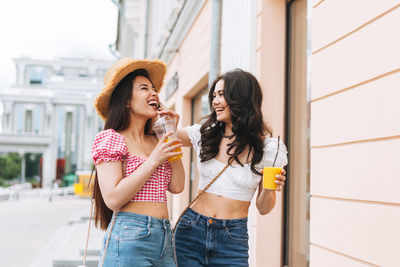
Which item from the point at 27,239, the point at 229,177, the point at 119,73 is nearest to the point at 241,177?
the point at 229,177

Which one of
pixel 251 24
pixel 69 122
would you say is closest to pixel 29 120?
pixel 69 122

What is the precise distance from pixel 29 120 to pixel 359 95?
60043 mm

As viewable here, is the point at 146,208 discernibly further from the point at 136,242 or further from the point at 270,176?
the point at 270,176

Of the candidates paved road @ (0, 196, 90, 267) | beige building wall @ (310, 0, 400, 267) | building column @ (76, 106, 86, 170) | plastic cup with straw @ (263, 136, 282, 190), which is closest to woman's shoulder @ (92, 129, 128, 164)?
plastic cup with straw @ (263, 136, 282, 190)

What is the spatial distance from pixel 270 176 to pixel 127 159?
2.16 feet

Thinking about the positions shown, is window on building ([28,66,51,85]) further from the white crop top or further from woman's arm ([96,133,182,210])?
woman's arm ([96,133,182,210])

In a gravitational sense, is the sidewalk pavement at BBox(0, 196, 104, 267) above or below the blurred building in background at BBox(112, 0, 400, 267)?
below

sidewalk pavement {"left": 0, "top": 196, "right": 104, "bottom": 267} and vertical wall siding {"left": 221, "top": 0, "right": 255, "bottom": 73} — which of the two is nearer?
vertical wall siding {"left": 221, "top": 0, "right": 255, "bottom": 73}

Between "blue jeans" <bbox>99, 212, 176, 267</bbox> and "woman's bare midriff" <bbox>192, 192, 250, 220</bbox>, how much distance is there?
1.04 feet

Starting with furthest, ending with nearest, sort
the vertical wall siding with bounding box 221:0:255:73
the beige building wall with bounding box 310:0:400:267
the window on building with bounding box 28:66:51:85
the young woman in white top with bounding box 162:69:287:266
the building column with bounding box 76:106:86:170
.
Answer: the window on building with bounding box 28:66:51:85 < the building column with bounding box 76:106:86:170 < the vertical wall siding with bounding box 221:0:255:73 < the young woman in white top with bounding box 162:69:287:266 < the beige building wall with bounding box 310:0:400:267

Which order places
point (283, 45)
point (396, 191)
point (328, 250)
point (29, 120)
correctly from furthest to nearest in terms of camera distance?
1. point (29, 120)
2. point (283, 45)
3. point (328, 250)
4. point (396, 191)

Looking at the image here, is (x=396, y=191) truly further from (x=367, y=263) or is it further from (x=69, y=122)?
(x=69, y=122)

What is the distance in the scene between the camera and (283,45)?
340cm

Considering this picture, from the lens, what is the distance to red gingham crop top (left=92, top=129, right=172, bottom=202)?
1787 millimetres
